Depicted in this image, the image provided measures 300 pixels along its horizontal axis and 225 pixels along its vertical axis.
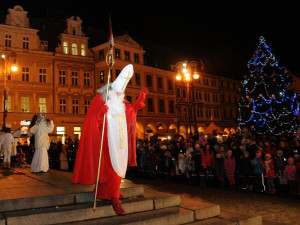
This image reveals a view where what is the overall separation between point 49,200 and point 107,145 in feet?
4.41

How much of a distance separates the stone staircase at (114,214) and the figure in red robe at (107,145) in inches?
11.8

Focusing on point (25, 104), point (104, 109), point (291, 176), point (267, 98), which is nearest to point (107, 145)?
point (104, 109)

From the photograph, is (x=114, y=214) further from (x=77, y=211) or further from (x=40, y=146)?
(x=40, y=146)

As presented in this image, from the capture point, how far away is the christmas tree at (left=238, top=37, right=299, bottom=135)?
2230cm

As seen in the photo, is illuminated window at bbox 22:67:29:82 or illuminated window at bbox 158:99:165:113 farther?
illuminated window at bbox 158:99:165:113

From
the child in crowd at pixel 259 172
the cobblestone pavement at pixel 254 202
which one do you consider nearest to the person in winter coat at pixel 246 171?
the child in crowd at pixel 259 172

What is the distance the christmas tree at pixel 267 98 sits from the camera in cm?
2230

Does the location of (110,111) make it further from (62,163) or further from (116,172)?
(62,163)

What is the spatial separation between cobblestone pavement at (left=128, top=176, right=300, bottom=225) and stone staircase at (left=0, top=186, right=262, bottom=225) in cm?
114

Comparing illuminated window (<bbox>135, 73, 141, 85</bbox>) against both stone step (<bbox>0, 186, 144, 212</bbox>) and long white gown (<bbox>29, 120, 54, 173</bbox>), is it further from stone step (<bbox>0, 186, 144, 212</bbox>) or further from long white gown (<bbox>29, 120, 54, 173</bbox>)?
stone step (<bbox>0, 186, 144, 212</bbox>)

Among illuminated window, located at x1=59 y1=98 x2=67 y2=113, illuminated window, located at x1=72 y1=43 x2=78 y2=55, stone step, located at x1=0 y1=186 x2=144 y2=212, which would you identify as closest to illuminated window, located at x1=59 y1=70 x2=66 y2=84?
illuminated window, located at x1=59 y1=98 x2=67 y2=113

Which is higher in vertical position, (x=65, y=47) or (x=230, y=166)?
(x=65, y=47)

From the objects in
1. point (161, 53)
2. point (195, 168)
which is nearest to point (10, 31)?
point (161, 53)

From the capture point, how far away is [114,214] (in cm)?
523
